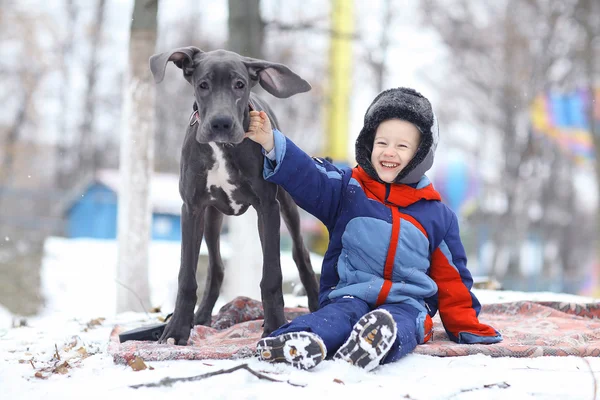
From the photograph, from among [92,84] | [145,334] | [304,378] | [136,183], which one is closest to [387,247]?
[304,378]

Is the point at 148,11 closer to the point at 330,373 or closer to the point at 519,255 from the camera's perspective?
the point at 330,373

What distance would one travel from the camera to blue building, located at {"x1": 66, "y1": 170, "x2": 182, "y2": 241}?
1944 cm

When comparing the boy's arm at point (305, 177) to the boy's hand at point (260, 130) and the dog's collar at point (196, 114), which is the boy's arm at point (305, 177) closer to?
the boy's hand at point (260, 130)

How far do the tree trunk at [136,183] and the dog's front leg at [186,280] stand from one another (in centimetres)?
262

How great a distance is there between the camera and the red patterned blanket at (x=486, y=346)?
3186 mm

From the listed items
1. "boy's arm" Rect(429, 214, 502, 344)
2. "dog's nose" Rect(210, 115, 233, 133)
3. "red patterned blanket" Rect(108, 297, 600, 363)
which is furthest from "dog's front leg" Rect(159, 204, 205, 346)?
"boy's arm" Rect(429, 214, 502, 344)

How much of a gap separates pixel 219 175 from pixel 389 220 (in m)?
1.01

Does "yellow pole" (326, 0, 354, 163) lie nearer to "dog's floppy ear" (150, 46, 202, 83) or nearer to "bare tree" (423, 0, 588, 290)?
"bare tree" (423, 0, 588, 290)

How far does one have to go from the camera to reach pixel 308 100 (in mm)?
21656

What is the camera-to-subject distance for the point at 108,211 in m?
20.3

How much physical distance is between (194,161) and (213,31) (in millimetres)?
16696

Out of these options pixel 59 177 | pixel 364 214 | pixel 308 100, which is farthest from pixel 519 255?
pixel 59 177

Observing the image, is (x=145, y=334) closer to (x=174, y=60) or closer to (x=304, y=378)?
(x=304, y=378)

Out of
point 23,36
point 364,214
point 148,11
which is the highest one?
point 23,36
